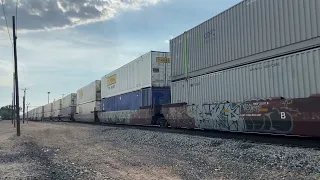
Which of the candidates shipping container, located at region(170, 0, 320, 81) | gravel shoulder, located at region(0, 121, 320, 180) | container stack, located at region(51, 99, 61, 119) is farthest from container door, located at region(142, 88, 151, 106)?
container stack, located at region(51, 99, 61, 119)

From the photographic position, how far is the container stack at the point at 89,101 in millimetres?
37656

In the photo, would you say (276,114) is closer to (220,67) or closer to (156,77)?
(220,67)

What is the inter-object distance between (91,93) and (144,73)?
18418 millimetres

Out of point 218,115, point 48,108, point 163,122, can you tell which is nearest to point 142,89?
point 163,122

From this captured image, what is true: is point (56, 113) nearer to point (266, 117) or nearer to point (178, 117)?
point (178, 117)

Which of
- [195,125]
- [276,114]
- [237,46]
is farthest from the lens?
[195,125]

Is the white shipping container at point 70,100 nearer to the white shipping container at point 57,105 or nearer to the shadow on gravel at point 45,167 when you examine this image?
the white shipping container at point 57,105

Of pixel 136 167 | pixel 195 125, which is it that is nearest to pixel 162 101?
pixel 195 125

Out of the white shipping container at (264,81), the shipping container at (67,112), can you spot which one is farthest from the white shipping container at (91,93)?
the white shipping container at (264,81)

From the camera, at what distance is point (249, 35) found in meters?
12.3

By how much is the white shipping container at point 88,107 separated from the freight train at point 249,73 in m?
→ 17.1

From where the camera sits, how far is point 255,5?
39.7 ft

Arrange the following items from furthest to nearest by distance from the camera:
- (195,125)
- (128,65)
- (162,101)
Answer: (128,65)
(162,101)
(195,125)

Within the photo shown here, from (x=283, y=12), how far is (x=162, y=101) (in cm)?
1189
